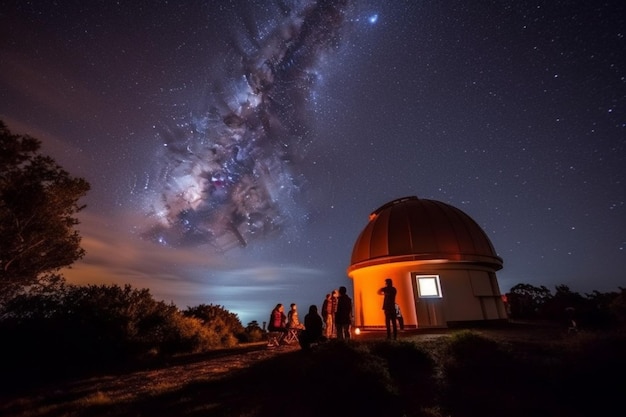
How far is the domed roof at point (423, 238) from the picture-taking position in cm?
1391

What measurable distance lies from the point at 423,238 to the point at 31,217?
1697cm

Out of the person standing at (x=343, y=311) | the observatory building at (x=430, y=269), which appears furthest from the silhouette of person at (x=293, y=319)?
the observatory building at (x=430, y=269)

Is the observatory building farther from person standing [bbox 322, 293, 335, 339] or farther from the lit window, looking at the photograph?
person standing [bbox 322, 293, 335, 339]

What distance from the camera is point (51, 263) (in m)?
12.9

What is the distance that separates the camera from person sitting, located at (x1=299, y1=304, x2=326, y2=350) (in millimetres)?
8172

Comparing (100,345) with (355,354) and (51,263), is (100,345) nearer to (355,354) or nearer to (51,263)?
(51,263)

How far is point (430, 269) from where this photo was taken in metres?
13.9

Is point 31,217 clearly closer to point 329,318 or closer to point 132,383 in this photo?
point 132,383

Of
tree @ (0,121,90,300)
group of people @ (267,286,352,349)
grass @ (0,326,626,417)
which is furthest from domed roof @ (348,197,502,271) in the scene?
tree @ (0,121,90,300)

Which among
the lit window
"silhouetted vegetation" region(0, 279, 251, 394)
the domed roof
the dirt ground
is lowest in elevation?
the dirt ground

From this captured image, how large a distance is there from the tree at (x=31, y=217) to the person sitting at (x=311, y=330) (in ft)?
38.6

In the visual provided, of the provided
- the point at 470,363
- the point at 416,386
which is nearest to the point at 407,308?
the point at 470,363

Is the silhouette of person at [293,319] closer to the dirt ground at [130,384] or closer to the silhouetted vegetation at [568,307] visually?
the dirt ground at [130,384]

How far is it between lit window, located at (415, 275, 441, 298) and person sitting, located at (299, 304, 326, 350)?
287 inches
